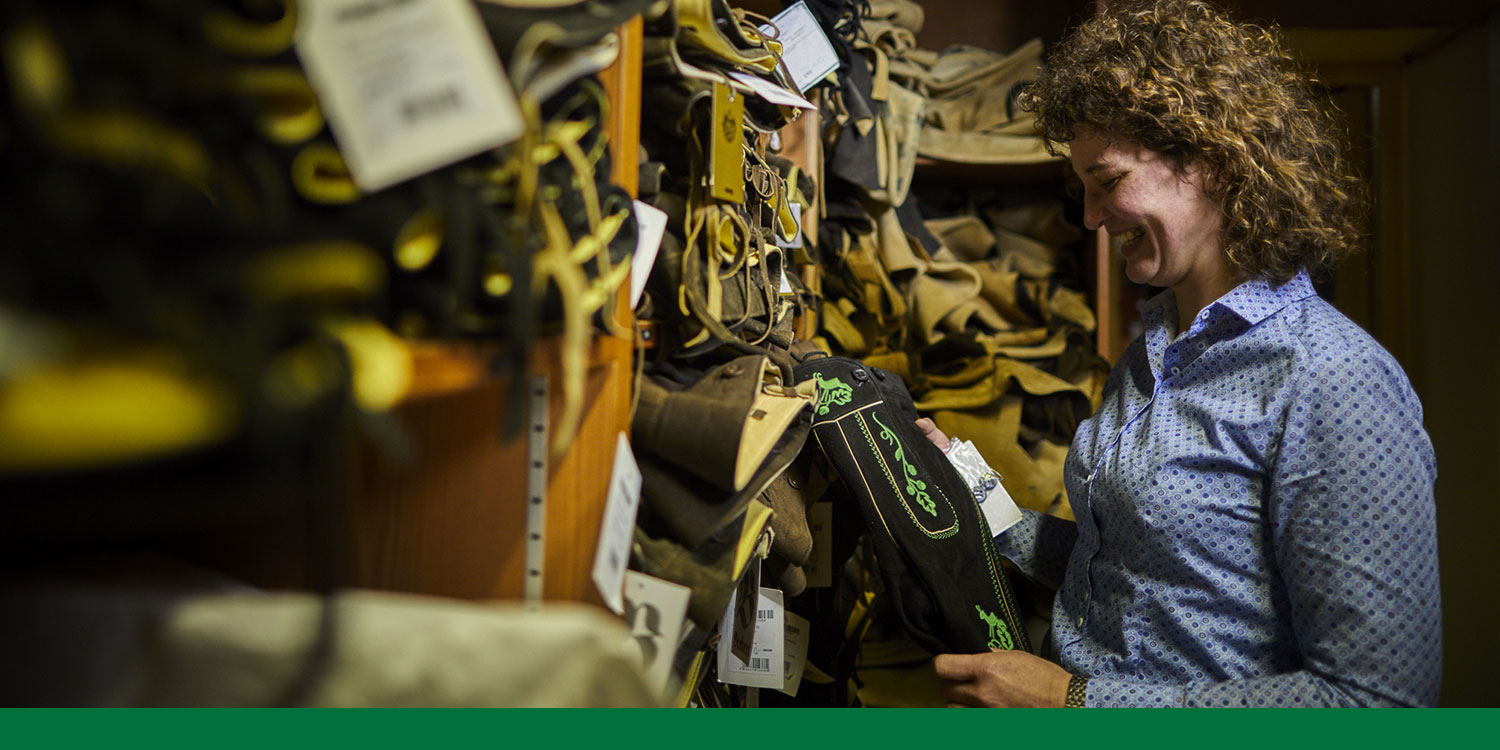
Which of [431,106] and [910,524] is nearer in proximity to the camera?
[431,106]

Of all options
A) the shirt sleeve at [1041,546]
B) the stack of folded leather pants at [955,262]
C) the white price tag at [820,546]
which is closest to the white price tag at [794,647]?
the white price tag at [820,546]

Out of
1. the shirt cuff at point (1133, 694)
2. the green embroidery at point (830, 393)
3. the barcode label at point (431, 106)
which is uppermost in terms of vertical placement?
the barcode label at point (431, 106)

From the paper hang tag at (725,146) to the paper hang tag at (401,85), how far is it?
38 cm

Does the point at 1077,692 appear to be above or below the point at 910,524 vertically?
below

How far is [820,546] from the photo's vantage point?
4.01 feet

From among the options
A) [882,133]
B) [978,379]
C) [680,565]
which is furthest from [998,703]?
[882,133]

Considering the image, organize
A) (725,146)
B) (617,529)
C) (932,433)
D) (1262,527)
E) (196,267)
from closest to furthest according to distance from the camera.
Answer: (196,267) → (617,529) → (725,146) → (1262,527) → (932,433)

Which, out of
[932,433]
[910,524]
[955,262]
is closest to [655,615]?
[910,524]

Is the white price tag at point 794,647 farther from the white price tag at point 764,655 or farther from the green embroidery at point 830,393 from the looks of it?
the green embroidery at point 830,393

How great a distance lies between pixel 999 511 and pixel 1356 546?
0.50 meters

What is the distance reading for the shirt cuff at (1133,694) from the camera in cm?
89

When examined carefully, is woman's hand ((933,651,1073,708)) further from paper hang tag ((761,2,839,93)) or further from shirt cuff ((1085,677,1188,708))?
paper hang tag ((761,2,839,93))

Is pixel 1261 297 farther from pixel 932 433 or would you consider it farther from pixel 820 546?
pixel 820 546

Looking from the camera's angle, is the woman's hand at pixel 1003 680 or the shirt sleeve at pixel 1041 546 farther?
the shirt sleeve at pixel 1041 546
